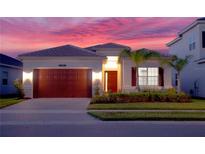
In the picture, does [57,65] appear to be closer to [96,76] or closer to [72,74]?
[72,74]

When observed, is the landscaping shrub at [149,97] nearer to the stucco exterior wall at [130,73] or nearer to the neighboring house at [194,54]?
the stucco exterior wall at [130,73]

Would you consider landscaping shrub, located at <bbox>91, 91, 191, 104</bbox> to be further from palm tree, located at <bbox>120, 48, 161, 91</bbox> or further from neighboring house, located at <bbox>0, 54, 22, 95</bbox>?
neighboring house, located at <bbox>0, 54, 22, 95</bbox>

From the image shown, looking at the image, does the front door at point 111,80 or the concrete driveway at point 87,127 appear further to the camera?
the front door at point 111,80

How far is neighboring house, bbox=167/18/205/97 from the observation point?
81.2ft

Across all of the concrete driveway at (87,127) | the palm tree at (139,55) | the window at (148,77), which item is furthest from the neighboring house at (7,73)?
the concrete driveway at (87,127)

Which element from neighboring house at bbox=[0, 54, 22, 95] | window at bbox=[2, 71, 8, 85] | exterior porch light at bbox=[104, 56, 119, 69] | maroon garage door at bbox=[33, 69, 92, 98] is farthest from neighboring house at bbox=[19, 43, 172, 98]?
window at bbox=[2, 71, 8, 85]

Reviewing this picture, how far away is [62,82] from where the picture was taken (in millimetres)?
24906

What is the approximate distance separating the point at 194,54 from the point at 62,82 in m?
10.6

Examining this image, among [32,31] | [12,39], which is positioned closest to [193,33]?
[32,31]

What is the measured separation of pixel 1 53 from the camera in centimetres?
3064

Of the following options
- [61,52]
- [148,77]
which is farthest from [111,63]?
[61,52]

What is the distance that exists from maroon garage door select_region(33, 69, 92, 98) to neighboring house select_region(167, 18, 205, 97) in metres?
8.39

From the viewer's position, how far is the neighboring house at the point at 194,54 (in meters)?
24.8

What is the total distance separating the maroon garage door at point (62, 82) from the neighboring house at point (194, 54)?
27.5 feet
